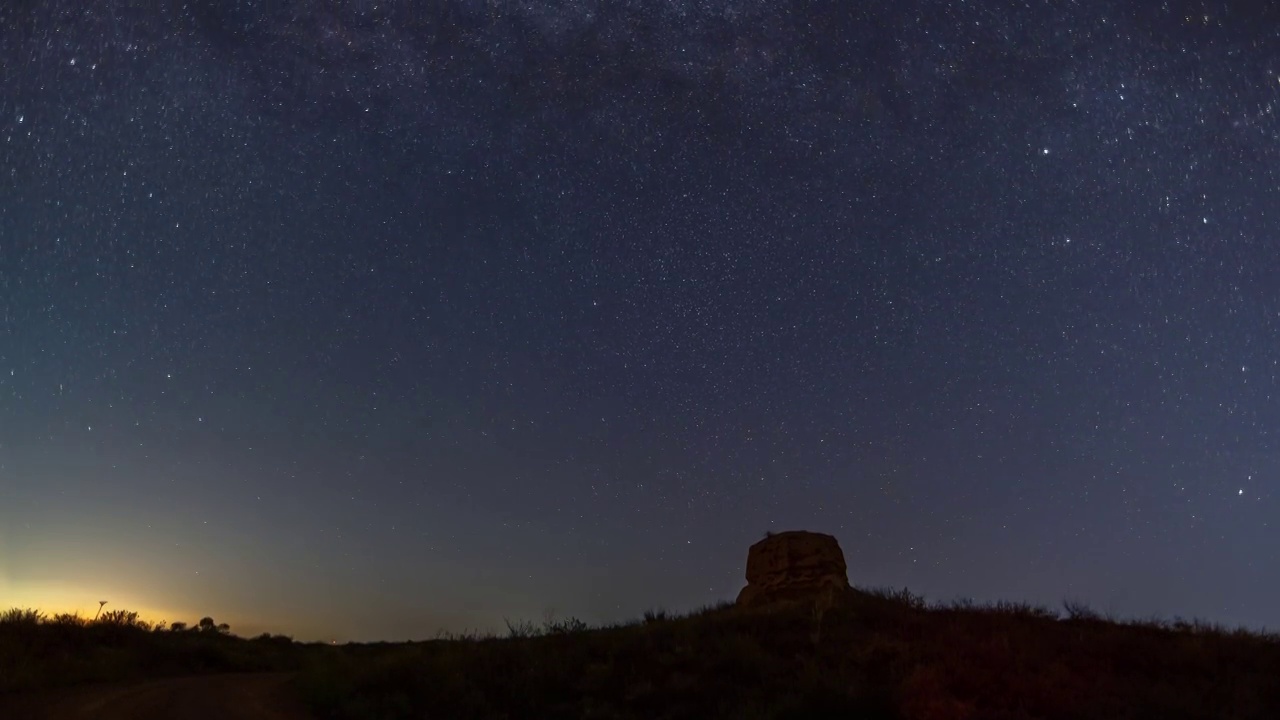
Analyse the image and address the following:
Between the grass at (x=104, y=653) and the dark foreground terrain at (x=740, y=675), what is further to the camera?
the grass at (x=104, y=653)

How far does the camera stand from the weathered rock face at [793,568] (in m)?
28.1

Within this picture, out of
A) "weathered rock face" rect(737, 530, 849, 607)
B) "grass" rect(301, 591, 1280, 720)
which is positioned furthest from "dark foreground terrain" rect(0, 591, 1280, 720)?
"weathered rock face" rect(737, 530, 849, 607)

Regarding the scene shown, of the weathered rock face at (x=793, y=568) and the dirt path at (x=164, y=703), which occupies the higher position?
the weathered rock face at (x=793, y=568)

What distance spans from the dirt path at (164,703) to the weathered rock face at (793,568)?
53.8 ft

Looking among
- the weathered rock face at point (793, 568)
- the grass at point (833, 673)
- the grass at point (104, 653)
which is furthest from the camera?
the weathered rock face at point (793, 568)

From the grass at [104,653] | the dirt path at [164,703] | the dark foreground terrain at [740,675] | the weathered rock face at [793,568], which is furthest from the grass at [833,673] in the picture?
the weathered rock face at [793,568]

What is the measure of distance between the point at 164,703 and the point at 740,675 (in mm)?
9304

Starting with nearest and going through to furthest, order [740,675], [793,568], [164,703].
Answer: [164,703] → [740,675] → [793,568]

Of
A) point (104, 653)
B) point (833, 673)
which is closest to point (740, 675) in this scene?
point (833, 673)

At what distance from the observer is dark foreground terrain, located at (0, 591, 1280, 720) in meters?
12.6

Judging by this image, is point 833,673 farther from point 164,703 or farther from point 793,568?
point 793,568

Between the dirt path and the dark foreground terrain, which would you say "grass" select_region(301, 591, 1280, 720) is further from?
the dirt path

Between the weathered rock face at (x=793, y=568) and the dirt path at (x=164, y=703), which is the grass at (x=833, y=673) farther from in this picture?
the weathered rock face at (x=793, y=568)

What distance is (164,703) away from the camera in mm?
13562
